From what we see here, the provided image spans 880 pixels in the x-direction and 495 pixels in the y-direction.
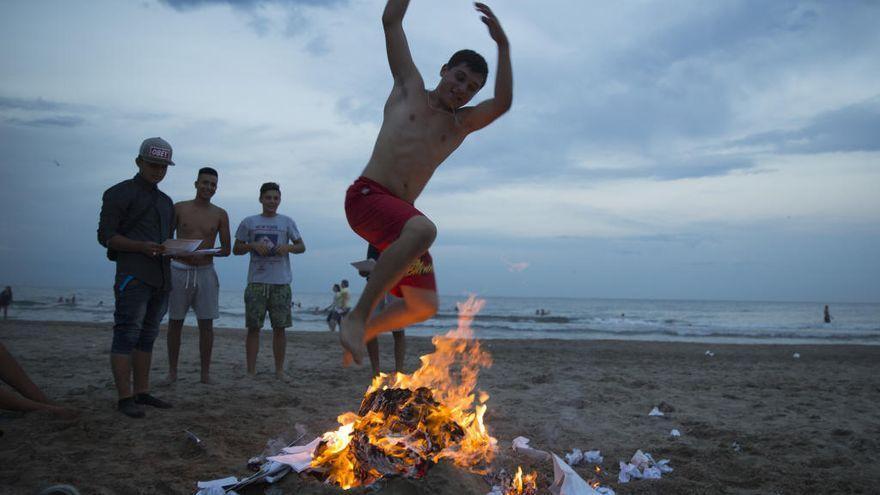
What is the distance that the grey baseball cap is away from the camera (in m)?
4.26

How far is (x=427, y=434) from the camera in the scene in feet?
8.91

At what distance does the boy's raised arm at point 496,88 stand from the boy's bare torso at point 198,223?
328 cm

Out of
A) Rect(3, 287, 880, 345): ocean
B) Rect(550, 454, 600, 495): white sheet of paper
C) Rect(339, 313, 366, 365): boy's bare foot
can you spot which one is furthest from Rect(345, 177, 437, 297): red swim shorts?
Rect(3, 287, 880, 345): ocean

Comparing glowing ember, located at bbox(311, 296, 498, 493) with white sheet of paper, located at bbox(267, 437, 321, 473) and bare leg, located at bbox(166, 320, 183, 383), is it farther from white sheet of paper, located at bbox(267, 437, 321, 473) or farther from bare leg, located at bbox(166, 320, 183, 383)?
bare leg, located at bbox(166, 320, 183, 383)

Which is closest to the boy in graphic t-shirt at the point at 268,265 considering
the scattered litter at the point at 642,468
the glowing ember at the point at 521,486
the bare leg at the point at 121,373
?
the bare leg at the point at 121,373

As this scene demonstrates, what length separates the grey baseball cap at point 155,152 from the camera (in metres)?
4.26

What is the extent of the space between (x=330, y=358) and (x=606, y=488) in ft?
21.1

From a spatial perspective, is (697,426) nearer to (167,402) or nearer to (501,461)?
(501,461)

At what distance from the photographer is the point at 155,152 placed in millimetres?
4285

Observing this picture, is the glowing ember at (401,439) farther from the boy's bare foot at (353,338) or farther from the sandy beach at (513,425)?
the boy's bare foot at (353,338)

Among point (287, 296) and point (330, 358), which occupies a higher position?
point (287, 296)

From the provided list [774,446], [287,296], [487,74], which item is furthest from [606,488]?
[287,296]

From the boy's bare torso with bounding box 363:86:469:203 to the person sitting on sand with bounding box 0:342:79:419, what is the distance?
2643mm

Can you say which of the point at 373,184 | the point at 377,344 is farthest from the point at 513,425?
the point at 373,184
